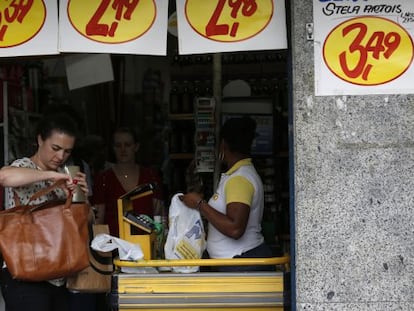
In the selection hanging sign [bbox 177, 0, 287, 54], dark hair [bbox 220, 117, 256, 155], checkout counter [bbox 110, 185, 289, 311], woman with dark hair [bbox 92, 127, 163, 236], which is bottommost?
checkout counter [bbox 110, 185, 289, 311]

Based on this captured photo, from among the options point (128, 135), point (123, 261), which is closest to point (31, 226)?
point (123, 261)

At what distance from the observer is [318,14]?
12.1 feet

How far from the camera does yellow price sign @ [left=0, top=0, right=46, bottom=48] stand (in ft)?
13.2

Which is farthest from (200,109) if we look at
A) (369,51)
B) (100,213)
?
(369,51)

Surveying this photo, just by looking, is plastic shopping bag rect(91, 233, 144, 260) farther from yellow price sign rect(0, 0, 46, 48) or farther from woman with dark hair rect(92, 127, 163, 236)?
yellow price sign rect(0, 0, 46, 48)

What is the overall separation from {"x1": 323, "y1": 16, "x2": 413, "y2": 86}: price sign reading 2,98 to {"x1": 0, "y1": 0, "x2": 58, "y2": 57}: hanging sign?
160 centimetres

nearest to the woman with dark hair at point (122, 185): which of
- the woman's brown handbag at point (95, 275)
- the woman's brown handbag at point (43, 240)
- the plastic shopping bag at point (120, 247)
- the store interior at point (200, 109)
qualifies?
the store interior at point (200, 109)

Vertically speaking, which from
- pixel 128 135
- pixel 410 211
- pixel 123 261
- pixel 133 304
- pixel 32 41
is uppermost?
pixel 32 41

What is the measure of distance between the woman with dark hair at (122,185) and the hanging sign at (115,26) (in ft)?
4.85

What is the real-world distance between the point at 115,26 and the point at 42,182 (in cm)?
100

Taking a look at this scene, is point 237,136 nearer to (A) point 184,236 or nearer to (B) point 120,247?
(A) point 184,236

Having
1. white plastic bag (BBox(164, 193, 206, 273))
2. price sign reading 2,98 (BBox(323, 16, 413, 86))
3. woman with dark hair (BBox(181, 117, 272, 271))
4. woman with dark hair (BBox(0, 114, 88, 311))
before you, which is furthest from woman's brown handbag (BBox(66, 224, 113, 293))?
price sign reading 2,98 (BBox(323, 16, 413, 86))

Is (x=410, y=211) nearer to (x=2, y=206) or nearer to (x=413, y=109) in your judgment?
(x=413, y=109)

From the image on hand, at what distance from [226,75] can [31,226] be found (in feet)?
12.8
